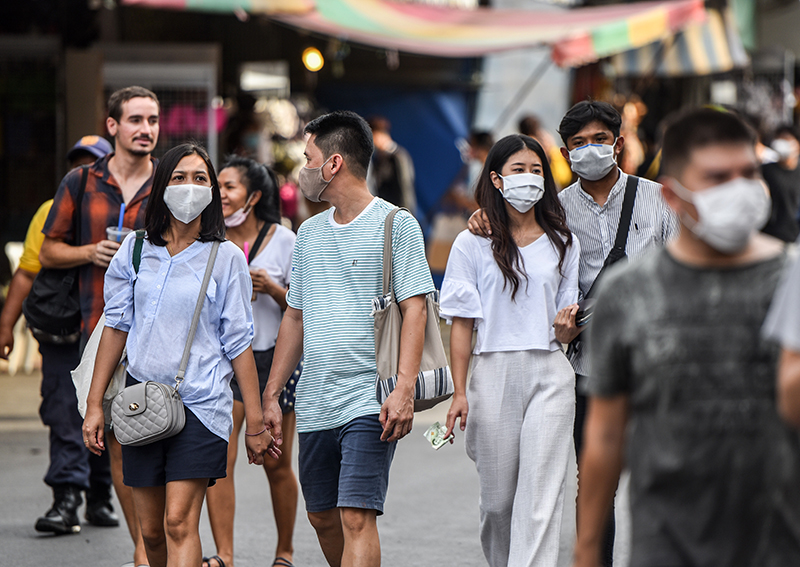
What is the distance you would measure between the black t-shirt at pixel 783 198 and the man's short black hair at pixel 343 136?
698 cm

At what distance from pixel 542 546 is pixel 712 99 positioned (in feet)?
53.6

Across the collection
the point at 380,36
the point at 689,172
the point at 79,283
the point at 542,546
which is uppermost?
the point at 380,36

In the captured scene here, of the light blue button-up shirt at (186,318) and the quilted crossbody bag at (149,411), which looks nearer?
the quilted crossbody bag at (149,411)

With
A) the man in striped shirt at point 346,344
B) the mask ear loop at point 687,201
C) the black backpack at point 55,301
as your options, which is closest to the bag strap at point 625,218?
the man in striped shirt at point 346,344

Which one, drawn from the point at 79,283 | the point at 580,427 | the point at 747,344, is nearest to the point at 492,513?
the point at 580,427

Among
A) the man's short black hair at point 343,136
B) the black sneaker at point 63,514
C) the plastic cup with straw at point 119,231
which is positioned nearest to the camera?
the man's short black hair at point 343,136

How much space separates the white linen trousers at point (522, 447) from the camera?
4.34 meters

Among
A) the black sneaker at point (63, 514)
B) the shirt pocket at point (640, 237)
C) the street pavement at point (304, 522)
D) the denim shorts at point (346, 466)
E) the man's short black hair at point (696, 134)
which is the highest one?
the man's short black hair at point (696, 134)

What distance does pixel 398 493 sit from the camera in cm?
699

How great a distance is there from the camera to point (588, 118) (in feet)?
15.6

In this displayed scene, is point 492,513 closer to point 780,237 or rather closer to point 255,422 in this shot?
point 255,422

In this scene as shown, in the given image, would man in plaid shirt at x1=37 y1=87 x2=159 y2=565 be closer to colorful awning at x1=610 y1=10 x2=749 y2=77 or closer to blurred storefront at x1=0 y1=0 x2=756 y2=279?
blurred storefront at x1=0 y1=0 x2=756 y2=279

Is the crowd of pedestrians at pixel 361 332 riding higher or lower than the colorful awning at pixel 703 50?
lower

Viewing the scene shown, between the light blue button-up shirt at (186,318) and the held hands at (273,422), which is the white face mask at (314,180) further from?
the held hands at (273,422)
